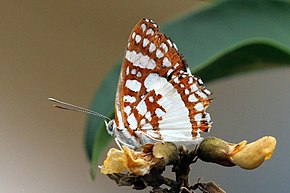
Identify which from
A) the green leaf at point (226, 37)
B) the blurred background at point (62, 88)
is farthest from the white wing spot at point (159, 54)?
the blurred background at point (62, 88)


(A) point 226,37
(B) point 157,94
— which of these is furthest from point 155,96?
(A) point 226,37

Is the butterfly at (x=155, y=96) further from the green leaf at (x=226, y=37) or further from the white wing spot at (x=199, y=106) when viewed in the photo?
the green leaf at (x=226, y=37)

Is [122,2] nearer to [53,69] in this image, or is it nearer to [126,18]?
[126,18]

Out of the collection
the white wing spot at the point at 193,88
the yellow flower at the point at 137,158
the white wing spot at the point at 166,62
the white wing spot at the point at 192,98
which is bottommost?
the yellow flower at the point at 137,158

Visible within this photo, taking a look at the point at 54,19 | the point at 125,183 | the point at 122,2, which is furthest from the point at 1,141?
the point at 125,183

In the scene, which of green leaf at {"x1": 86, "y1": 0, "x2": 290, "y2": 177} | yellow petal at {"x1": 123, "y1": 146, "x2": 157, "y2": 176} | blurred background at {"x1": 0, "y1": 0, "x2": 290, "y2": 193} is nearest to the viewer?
yellow petal at {"x1": 123, "y1": 146, "x2": 157, "y2": 176}

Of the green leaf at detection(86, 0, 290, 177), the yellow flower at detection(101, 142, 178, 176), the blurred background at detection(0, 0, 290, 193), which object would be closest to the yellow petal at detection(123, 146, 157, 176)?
the yellow flower at detection(101, 142, 178, 176)

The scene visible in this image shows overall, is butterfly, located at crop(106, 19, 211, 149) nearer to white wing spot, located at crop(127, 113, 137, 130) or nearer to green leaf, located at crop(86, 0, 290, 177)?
white wing spot, located at crop(127, 113, 137, 130)

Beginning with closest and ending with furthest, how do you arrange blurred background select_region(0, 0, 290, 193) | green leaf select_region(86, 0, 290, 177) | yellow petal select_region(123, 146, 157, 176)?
yellow petal select_region(123, 146, 157, 176)
green leaf select_region(86, 0, 290, 177)
blurred background select_region(0, 0, 290, 193)
